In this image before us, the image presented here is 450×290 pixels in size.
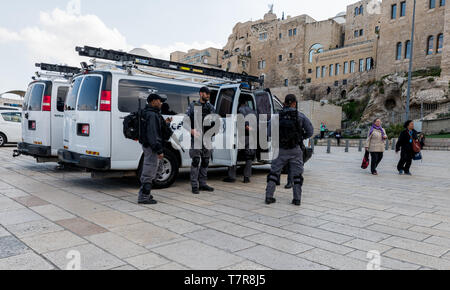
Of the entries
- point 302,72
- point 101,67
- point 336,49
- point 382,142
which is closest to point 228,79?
point 101,67

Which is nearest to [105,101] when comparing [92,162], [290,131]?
[92,162]

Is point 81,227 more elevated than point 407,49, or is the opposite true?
point 407,49

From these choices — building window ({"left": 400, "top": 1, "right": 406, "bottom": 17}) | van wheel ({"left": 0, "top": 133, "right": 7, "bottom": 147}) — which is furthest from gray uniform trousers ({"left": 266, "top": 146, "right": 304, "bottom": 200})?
building window ({"left": 400, "top": 1, "right": 406, "bottom": 17})

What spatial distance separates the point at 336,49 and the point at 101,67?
54080mm

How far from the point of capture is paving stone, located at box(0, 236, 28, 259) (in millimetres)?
3223

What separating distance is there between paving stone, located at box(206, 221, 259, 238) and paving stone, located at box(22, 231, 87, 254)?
5.20ft

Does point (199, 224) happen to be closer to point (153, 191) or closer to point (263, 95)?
point (153, 191)

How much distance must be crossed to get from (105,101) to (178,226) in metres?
3.18

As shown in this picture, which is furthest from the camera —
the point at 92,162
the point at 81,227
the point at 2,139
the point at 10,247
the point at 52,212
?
the point at 2,139

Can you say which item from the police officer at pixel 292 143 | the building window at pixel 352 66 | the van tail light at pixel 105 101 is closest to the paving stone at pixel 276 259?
the police officer at pixel 292 143

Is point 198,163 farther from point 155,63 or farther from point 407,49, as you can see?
point 407,49

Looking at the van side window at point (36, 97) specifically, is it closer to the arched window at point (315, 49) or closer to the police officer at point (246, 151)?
the police officer at point (246, 151)

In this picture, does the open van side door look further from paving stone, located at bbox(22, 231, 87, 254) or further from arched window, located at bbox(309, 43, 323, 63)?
arched window, located at bbox(309, 43, 323, 63)

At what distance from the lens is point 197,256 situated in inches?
128
